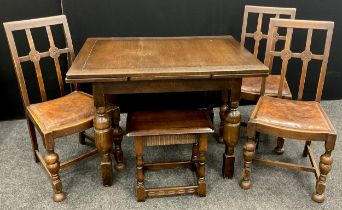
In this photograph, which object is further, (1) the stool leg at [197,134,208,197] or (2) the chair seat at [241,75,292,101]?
(2) the chair seat at [241,75,292,101]

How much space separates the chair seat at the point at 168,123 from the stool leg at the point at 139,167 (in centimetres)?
8

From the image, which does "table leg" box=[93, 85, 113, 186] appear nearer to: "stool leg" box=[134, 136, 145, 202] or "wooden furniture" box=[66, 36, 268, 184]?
"wooden furniture" box=[66, 36, 268, 184]

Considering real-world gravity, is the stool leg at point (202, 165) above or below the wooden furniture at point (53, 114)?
below

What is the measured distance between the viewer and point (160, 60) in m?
2.06

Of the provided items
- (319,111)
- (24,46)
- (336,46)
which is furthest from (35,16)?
(336,46)

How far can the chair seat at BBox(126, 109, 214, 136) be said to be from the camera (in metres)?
1.98

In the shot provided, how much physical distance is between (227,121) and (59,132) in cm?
102

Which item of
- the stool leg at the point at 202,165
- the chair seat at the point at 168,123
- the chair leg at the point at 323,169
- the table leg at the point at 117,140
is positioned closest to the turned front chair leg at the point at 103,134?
the chair seat at the point at 168,123

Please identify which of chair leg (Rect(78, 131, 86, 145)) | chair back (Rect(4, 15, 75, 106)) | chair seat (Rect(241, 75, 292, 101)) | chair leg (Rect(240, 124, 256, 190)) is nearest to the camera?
chair leg (Rect(240, 124, 256, 190))

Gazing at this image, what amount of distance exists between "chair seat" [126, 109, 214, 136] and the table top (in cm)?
32

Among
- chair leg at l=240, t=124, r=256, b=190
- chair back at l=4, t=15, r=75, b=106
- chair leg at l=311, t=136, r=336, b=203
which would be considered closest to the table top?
chair back at l=4, t=15, r=75, b=106

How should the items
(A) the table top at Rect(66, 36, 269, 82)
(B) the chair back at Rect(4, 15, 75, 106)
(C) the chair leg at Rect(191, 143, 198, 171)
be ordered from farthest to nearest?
(C) the chair leg at Rect(191, 143, 198, 171) < (B) the chair back at Rect(4, 15, 75, 106) < (A) the table top at Rect(66, 36, 269, 82)

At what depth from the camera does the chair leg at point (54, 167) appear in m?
2.02

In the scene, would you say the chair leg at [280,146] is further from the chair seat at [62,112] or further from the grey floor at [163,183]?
the chair seat at [62,112]
